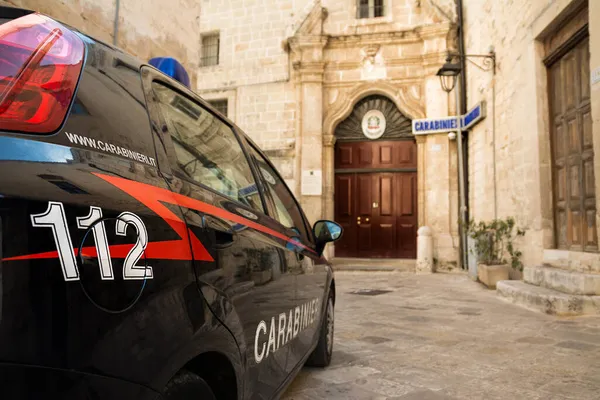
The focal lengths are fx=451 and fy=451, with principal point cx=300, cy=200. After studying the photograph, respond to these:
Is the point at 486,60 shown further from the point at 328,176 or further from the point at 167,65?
the point at 167,65

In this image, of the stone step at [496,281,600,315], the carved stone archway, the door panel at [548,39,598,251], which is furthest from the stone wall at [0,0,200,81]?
the stone step at [496,281,600,315]

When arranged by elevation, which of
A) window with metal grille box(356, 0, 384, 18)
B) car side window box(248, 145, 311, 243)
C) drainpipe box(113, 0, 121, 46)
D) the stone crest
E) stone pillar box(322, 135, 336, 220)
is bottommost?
car side window box(248, 145, 311, 243)

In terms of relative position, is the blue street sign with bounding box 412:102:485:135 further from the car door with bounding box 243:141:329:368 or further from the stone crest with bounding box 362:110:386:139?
the car door with bounding box 243:141:329:368

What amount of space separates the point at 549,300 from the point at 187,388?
18.0ft

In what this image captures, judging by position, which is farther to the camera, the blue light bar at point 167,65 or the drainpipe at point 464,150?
the drainpipe at point 464,150

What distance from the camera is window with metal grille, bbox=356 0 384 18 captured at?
1248cm

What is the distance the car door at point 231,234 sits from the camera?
129 cm

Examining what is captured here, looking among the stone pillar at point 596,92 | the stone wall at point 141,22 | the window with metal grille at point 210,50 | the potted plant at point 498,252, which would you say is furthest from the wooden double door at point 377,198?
the stone pillar at point 596,92

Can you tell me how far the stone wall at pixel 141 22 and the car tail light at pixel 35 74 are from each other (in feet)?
11.9

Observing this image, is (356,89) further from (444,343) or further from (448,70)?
(444,343)

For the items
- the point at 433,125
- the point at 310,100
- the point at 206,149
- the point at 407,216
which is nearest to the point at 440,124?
the point at 433,125

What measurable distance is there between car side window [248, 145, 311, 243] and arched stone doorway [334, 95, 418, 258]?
9465mm

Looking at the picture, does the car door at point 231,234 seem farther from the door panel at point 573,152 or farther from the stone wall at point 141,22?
the door panel at point 573,152

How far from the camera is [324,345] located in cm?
327
